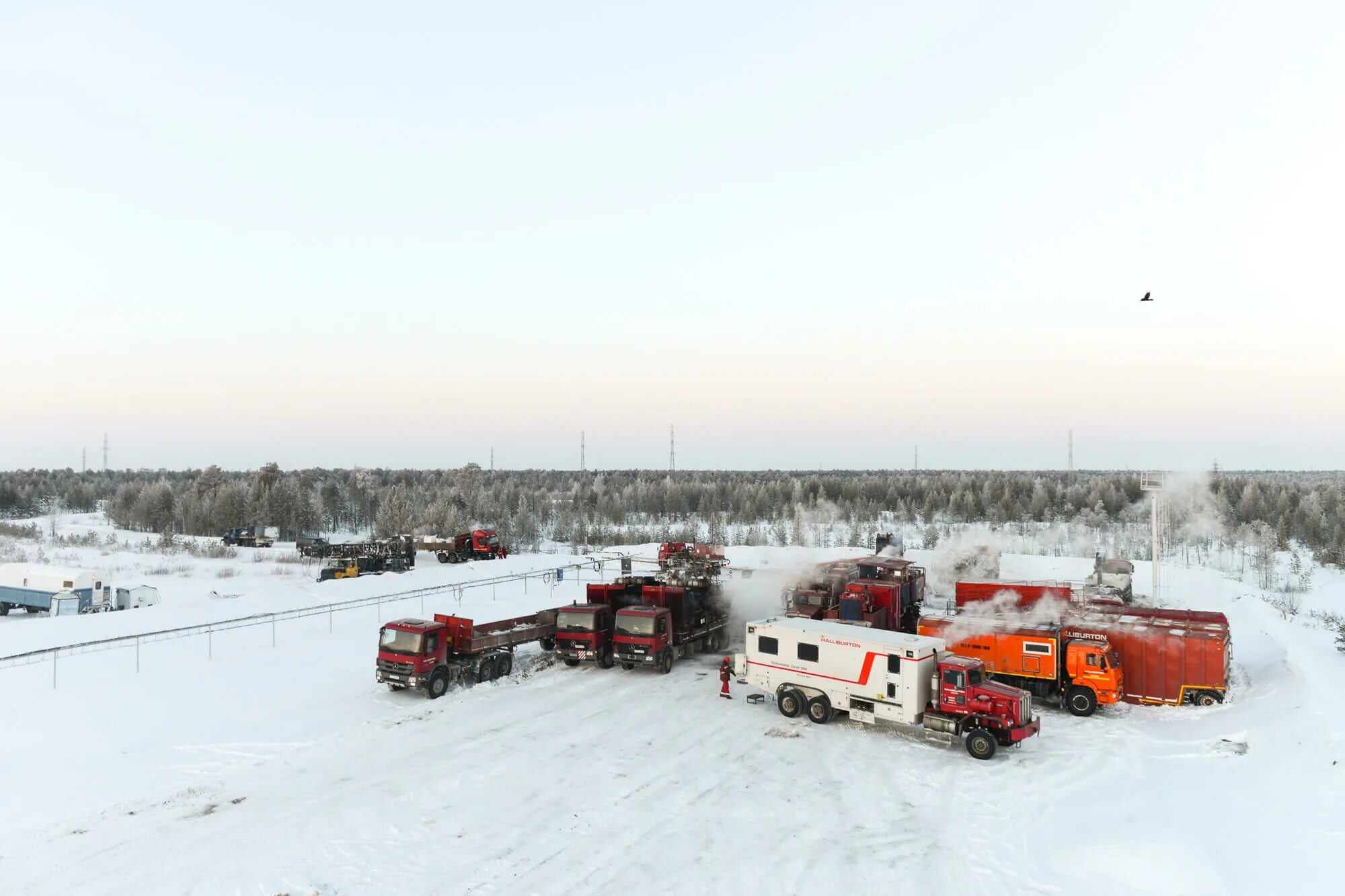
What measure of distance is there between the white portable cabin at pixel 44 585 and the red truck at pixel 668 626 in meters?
31.6

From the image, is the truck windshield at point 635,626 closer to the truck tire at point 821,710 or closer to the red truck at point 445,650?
the red truck at point 445,650

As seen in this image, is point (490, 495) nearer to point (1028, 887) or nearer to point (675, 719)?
point (675, 719)

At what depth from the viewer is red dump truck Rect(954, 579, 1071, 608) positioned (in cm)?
3734

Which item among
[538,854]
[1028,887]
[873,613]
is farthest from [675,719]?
[873,613]

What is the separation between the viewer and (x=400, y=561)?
56.9 m

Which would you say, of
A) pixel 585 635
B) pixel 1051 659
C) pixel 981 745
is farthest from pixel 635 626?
pixel 1051 659

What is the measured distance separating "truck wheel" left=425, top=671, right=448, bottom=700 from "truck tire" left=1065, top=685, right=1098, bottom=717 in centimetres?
2065

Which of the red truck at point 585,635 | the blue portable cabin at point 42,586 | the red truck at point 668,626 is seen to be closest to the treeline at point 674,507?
the blue portable cabin at point 42,586

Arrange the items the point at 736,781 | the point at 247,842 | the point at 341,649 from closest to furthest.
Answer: the point at 247,842 → the point at 736,781 → the point at 341,649

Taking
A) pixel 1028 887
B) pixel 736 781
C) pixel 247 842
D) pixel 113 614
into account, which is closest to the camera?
pixel 1028 887

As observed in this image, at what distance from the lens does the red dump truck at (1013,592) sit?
37344mm

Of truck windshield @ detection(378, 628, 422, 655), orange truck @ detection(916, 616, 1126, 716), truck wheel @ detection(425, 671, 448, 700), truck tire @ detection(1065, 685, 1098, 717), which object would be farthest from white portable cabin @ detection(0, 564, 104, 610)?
truck tire @ detection(1065, 685, 1098, 717)

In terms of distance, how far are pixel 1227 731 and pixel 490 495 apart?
113 m

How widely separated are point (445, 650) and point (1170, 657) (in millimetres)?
24036
